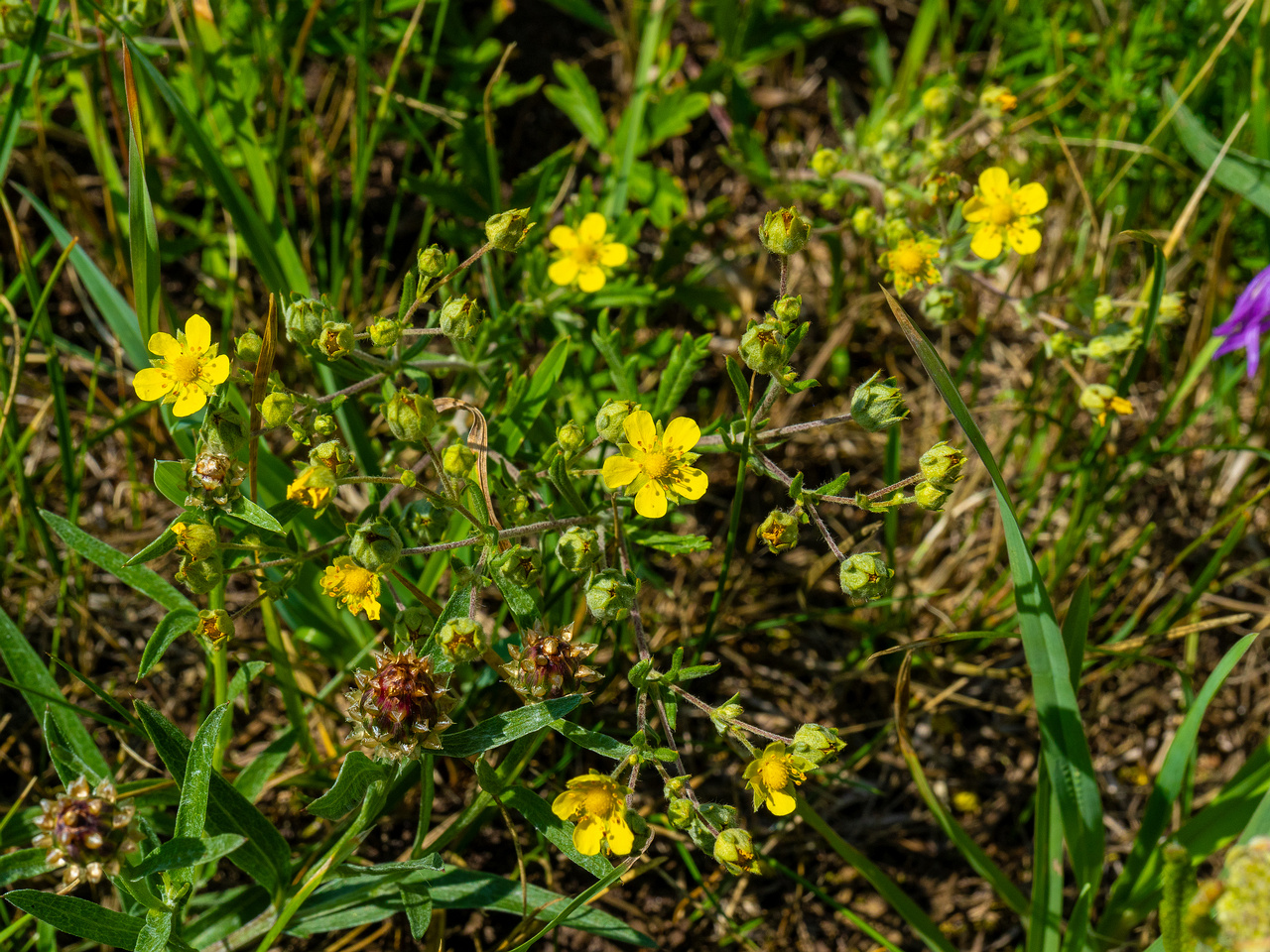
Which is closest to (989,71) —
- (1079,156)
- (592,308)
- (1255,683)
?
(1079,156)

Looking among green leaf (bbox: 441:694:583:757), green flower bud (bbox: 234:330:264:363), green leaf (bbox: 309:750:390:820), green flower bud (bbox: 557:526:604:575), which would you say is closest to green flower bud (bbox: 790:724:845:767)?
green leaf (bbox: 441:694:583:757)

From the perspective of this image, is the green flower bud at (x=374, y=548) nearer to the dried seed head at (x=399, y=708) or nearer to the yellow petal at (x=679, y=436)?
the dried seed head at (x=399, y=708)

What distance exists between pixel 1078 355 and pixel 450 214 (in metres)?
2.57

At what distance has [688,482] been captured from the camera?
252cm

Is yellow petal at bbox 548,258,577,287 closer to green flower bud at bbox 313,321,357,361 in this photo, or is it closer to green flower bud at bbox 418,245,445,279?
green flower bud at bbox 418,245,445,279

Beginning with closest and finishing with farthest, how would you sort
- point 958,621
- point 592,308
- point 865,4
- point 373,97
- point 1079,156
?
point 592,308 → point 958,621 → point 373,97 → point 1079,156 → point 865,4

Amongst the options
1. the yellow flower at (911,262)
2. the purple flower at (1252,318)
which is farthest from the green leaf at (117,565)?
the purple flower at (1252,318)

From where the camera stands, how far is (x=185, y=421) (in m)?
2.83

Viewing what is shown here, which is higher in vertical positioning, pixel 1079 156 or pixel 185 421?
pixel 1079 156

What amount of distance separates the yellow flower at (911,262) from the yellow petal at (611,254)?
851 millimetres

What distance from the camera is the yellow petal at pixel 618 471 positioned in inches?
96.1

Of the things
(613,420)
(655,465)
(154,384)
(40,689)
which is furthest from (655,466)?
(40,689)

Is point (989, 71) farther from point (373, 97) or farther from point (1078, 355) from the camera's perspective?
point (373, 97)

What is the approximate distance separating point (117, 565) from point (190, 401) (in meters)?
0.55
